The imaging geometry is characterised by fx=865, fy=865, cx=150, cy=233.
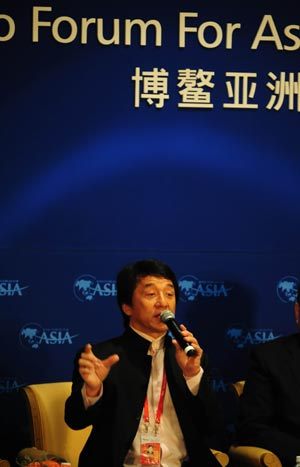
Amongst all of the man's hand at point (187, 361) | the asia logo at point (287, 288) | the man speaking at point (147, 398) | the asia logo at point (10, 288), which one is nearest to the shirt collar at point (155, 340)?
the man speaking at point (147, 398)

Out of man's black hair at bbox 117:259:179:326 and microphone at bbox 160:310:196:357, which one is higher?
man's black hair at bbox 117:259:179:326

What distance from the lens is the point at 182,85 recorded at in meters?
4.78

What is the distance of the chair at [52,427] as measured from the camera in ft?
13.5

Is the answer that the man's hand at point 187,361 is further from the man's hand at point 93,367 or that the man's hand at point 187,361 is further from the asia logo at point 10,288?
the asia logo at point 10,288

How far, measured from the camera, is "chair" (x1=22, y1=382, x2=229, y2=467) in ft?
13.5

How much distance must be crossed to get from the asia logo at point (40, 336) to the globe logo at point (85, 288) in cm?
20

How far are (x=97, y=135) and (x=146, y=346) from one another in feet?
4.65

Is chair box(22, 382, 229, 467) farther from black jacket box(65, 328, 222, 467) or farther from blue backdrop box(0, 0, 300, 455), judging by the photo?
blue backdrop box(0, 0, 300, 455)

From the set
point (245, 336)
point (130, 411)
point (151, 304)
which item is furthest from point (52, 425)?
point (245, 336)

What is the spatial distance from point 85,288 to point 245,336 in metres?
0.93

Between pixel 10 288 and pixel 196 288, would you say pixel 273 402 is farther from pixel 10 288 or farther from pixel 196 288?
pixel 10 288

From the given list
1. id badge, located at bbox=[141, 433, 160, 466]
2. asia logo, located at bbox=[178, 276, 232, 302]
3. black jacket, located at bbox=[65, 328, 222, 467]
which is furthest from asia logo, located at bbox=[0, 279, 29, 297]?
id badge, located at bbox=[141, 433, 160, 466]

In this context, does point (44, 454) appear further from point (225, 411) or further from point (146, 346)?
point (225, 411)

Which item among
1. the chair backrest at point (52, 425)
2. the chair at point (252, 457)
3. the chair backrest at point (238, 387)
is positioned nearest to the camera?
the chair at point (252, 457)
